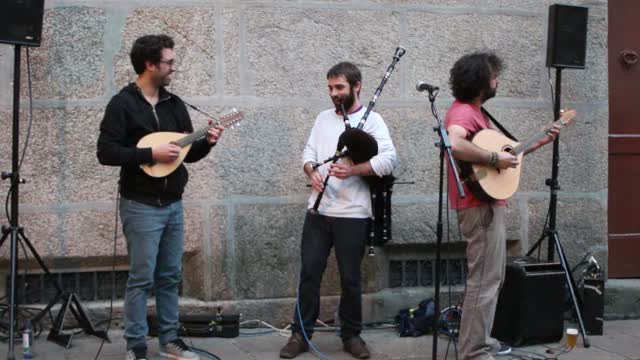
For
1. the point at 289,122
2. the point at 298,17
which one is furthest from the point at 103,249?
the point at 298,17

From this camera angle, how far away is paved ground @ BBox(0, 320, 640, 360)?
5.51 m

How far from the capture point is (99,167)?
601 centimetres

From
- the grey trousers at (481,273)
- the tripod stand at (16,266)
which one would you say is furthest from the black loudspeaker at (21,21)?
the grey trousers at (481,273)

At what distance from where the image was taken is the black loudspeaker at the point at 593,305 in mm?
6289

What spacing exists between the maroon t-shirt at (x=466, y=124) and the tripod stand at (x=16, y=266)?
2.56m

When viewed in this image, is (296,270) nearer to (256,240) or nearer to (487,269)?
(256,240)


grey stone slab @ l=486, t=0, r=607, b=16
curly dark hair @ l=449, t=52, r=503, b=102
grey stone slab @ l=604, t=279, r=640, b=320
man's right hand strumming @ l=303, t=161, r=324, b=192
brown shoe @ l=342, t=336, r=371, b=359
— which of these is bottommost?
brown shoe @ l=342, t=336, r=371, b=359

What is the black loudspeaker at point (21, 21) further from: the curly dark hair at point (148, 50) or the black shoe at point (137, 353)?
the black shoe at point (137, 353)

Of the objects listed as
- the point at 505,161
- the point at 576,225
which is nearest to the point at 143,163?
the point at 505,161

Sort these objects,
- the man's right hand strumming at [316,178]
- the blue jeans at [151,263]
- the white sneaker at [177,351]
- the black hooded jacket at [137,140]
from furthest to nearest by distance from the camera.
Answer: the man's right hand strumming at [316,178] < the white sneaker at [177,351] < the blue jeans at [151,263] < the black hooded jacket at [137,140]

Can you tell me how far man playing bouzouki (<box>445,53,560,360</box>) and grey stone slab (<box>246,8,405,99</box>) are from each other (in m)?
1.42

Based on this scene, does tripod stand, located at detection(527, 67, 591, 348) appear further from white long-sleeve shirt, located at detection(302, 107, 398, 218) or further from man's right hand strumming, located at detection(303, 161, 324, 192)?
man's right hand strumming, located at detection(303, 161, 324, 192)

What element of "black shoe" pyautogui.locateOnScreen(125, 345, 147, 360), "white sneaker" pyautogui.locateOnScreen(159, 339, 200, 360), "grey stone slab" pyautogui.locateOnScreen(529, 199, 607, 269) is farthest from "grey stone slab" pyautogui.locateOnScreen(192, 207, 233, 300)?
"grey stone slab" pyautogui.locateOnScreen(529, 199, 607, 269)

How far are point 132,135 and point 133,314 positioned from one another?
1057mm
